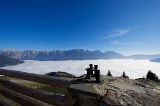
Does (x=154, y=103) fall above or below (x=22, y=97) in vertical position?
above

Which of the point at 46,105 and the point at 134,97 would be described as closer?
the point at 134,97

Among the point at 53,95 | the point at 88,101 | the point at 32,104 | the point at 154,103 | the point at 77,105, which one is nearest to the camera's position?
the point at 154,103

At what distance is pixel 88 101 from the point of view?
2.64m

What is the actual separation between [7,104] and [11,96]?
0.32 metres

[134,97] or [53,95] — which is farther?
[53,95]

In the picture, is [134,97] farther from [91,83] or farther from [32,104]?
[32,104]

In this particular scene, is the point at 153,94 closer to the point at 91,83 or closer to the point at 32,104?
the point at 91,83

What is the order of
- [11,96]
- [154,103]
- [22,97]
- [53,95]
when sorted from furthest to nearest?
[11,96] → [22,97] → [53,95] → [154,103]

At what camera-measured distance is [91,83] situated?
3.03 meters

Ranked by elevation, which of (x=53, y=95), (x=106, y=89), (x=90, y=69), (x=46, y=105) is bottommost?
(x=46, y=105)

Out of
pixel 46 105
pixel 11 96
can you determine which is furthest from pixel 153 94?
pixel 11 96

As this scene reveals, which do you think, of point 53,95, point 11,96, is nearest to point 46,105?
point 53,95

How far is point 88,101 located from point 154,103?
2.98 feet

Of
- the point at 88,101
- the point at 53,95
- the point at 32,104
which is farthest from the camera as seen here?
the point at 32,104
